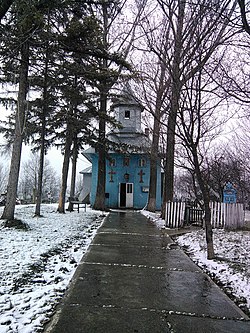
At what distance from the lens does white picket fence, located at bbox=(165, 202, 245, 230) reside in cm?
1038

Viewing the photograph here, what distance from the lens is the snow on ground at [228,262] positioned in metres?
4.14

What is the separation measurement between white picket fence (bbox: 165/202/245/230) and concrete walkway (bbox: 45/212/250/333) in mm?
5167

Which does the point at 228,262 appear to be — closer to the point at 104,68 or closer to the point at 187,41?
the point at 187,41

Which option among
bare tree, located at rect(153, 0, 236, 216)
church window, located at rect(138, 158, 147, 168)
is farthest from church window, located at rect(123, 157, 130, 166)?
bare tree, located at rect(153, 0, 236, 216)

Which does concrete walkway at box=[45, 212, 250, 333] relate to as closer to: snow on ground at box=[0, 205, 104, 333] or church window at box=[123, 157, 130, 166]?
snow on ground at box=[0, 205, 104, 333]

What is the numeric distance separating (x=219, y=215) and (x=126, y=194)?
52.6 feet

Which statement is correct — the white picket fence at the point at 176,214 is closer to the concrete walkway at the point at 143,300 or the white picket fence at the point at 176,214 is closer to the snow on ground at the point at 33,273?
the snow on ground at the point at 33,273

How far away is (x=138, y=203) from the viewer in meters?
25.9

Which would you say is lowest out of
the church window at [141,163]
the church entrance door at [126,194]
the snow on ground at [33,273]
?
the snow on ground at [33,273]

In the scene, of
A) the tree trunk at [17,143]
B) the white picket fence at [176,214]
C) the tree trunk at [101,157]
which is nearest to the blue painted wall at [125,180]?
the tree trunk at [101,157]

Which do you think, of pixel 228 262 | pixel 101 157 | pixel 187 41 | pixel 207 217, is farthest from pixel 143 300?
pixel 101 157

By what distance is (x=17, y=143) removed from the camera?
9.92 metres

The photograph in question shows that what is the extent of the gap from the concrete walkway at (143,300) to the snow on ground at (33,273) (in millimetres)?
195

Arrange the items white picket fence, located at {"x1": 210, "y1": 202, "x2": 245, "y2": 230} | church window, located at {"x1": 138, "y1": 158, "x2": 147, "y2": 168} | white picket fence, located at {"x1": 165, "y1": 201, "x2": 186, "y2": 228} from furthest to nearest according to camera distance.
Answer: church window, located at {"x1": 138, "y1": 158, "x2": 147, "y2": 168} < white picket fence, located at {"x1": 165, "y1": 201, "x2": 186, "y2": 228} < white picket fence, located at {"x1": 210, "y1": 202, "x2": 245, "y2": 230}
